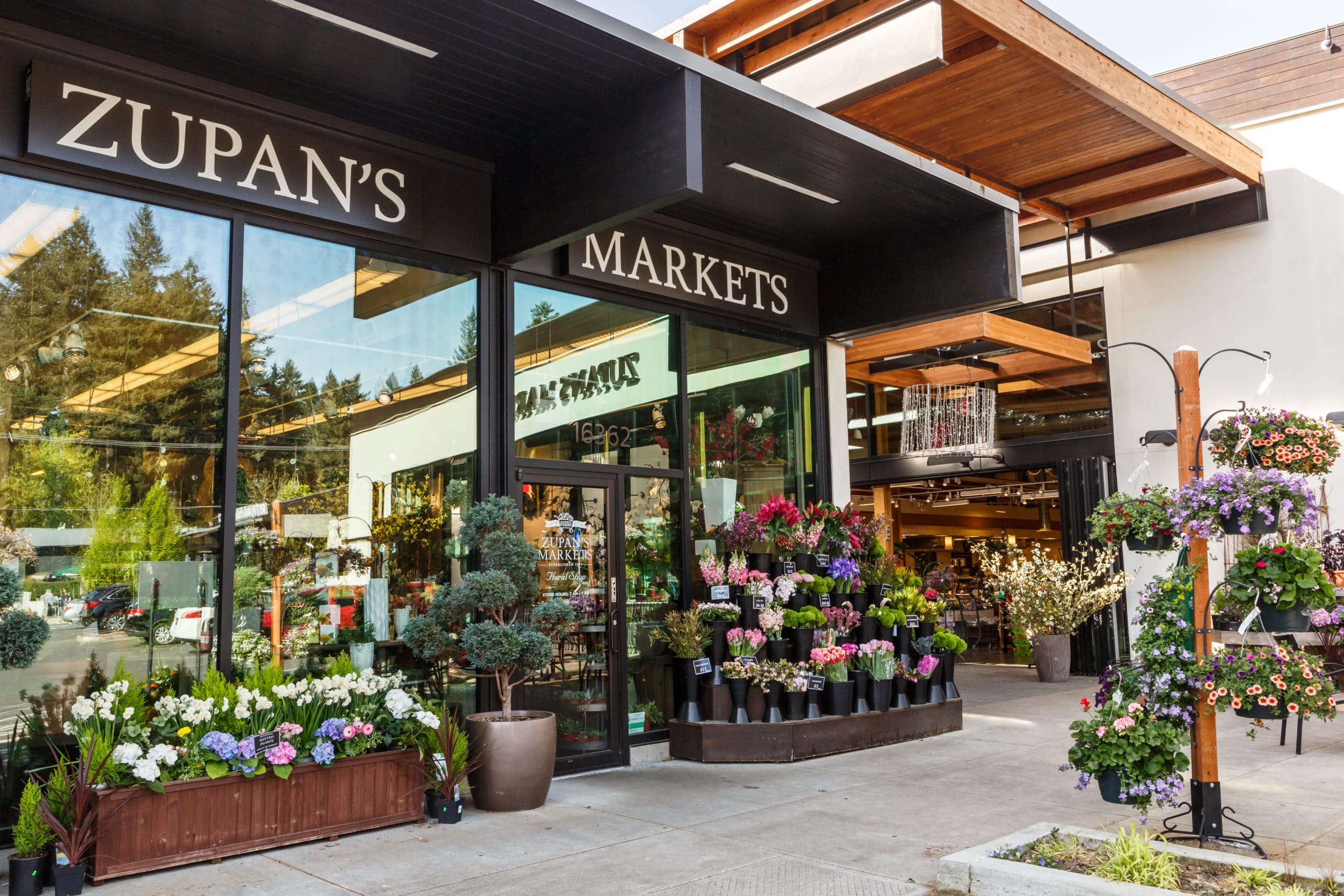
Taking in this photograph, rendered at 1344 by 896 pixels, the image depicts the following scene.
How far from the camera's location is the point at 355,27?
5.17 m

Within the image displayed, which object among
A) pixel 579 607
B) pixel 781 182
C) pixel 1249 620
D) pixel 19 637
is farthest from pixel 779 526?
pixel 19 637

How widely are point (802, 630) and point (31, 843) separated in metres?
5.05

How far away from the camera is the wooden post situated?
15.8 feet

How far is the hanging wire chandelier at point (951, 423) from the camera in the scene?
11750 millimetres

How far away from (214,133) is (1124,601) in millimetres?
10729

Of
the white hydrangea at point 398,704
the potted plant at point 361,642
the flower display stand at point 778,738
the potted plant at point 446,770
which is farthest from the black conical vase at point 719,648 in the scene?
the white hydrangea at point 398,704

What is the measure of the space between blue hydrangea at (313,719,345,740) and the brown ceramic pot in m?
0.88

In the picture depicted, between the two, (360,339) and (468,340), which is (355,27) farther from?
(468,340)

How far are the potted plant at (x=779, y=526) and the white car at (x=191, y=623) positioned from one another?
13.7ft

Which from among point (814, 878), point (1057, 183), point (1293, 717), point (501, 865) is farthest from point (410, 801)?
point (1057, 183)

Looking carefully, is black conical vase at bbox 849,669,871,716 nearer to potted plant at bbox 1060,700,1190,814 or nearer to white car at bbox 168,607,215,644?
potted plant at bbox 1060,700,1190,814

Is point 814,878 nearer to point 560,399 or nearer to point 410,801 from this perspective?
point 410,801

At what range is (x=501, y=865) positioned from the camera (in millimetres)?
4770

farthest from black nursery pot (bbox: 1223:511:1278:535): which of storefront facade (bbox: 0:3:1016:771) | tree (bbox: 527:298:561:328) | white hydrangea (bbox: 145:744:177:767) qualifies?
white hydrangea (bbox: 145:744:177:767)
